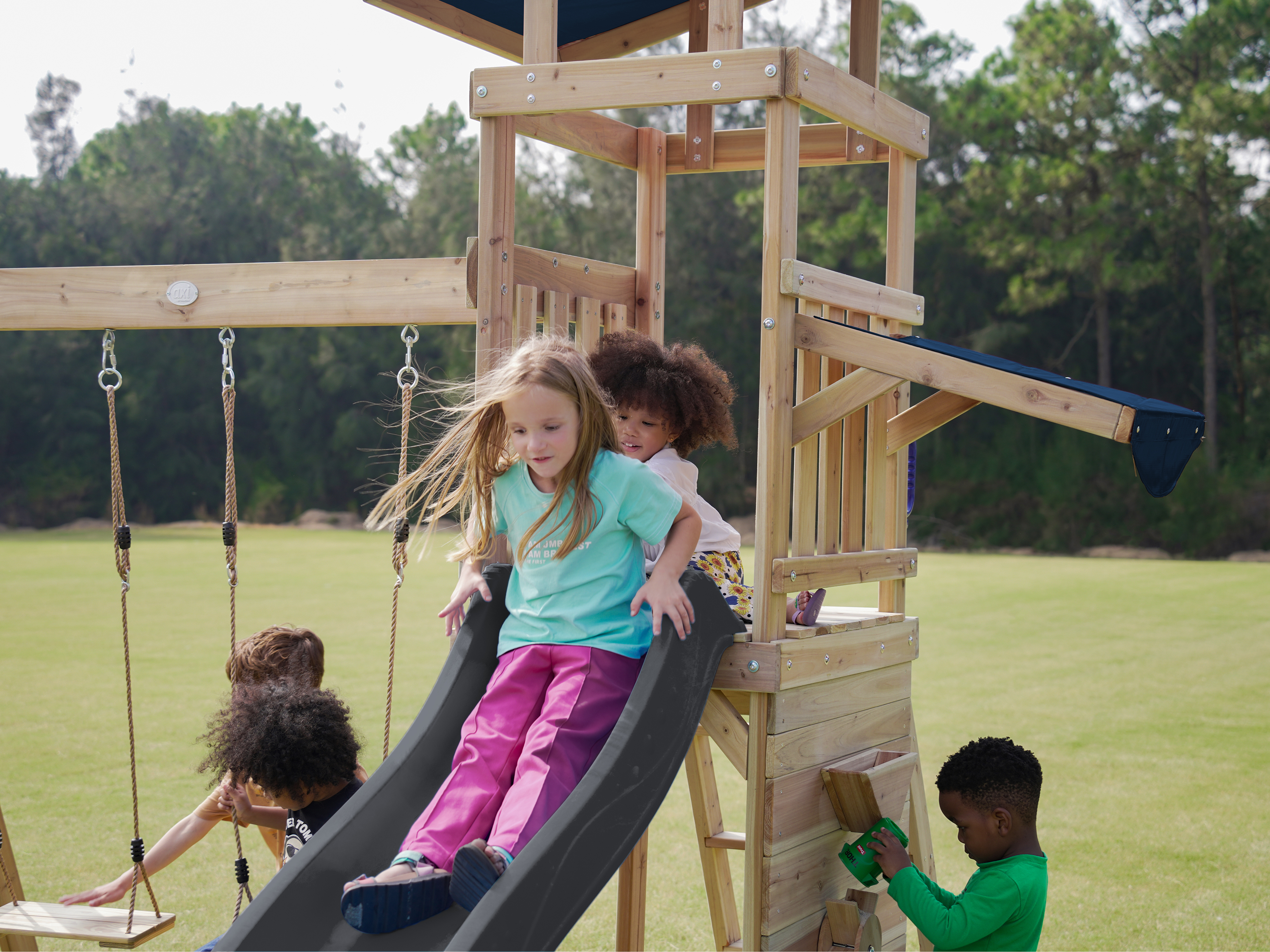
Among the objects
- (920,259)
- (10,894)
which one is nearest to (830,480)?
(10,894)

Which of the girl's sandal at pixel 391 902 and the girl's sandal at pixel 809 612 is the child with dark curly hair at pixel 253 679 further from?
the girl's sandal at pixel 809 612

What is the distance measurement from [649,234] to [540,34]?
1167mm

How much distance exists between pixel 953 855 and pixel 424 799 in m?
4.51

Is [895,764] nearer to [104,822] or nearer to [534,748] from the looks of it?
[534,748]

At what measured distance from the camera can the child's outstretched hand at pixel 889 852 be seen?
11.9 ft

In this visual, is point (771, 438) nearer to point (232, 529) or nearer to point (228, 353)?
point (228, 353)

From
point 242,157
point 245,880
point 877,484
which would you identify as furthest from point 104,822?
point 242,157

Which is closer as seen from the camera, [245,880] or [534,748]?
[534,748]

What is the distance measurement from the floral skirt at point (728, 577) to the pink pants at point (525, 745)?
75 cm

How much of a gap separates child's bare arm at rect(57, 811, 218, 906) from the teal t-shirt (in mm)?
1303

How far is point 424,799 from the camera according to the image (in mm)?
3205

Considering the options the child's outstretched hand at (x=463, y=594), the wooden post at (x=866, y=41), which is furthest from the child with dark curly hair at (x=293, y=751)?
the wooden post at (x=866, y=41)

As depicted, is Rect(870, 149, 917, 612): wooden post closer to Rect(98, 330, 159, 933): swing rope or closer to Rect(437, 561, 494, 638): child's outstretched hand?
Rect(437, 561, 494, 638): child's outstretched hand

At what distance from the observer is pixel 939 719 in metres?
10.3
